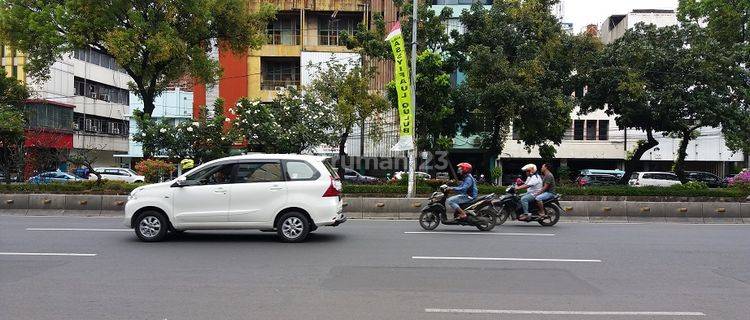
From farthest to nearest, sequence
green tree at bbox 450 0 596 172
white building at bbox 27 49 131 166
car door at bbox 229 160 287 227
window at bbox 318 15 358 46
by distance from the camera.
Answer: white building at bbox 27 49 131 166
window at bbox 318 15 358 46
green tree at bbox 450 0 596 172
car door at bbox 229 160 287 227

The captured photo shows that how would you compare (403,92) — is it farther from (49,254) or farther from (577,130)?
(577,130)

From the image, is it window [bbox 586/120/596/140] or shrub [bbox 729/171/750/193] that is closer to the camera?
shrub [bbox 729/171/750/193]

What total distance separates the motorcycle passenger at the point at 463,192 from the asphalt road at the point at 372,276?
690mm

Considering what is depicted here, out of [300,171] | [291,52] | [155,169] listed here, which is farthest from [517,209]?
[291,52]

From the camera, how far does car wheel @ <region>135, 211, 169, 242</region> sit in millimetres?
10891

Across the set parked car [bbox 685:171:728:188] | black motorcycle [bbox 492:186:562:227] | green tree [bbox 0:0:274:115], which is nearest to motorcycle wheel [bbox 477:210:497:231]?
black motorcycle [bbox 492:186:562:227]

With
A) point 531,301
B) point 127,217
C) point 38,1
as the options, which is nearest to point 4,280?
point 127,217

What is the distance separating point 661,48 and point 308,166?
19.8m

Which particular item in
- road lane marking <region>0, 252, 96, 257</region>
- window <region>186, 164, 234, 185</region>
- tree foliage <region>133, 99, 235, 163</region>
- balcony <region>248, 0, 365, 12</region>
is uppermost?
balcony <region>248, 0, 365, 12</region>

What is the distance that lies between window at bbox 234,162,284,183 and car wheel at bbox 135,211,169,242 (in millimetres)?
1622

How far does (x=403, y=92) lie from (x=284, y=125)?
7458 mm

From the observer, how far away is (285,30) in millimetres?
44375

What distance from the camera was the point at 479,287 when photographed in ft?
24.0

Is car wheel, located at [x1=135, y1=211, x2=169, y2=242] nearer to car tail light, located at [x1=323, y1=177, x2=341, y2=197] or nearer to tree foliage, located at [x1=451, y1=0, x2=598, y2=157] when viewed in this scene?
car tail light, located at [x1=323, y1=177, x2=341, y2=197]
